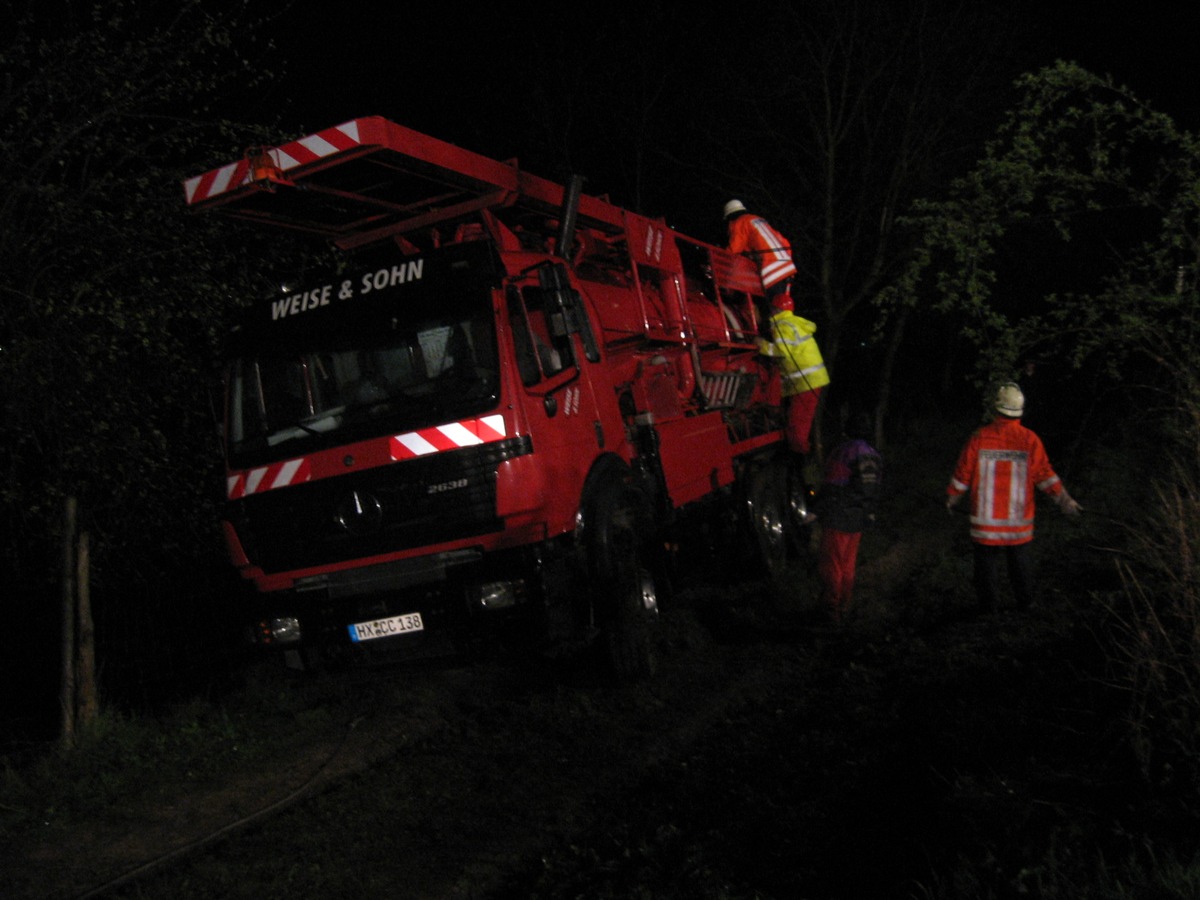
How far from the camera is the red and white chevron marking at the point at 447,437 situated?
5320 mm

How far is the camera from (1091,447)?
11.8m

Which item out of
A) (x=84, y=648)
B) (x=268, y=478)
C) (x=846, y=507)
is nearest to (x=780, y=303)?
(x=846, y=507)

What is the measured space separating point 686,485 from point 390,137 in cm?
339

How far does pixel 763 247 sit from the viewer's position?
383 inches

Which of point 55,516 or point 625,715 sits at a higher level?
point 55,516

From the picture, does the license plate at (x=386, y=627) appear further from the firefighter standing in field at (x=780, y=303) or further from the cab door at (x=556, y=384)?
the firefighter standing in field at (x=780, y=303)

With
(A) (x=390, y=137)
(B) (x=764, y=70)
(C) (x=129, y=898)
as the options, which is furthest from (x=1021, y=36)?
(C) (x=129, y=898)

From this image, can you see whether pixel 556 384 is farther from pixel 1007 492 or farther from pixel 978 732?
pixel 1007 492

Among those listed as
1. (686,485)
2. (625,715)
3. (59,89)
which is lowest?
(625,715)

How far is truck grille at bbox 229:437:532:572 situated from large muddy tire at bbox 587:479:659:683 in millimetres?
727

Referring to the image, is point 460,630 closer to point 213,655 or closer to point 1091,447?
point 213,655

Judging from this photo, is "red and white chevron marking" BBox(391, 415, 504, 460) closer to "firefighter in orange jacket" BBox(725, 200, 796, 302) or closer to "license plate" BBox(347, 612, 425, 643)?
"license plate" BBox(347, 612, 425, 643)

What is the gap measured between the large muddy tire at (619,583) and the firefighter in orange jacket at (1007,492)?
2.30 m

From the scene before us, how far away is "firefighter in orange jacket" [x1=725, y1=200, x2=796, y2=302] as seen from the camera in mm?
9656
